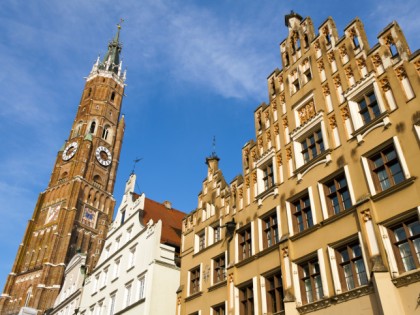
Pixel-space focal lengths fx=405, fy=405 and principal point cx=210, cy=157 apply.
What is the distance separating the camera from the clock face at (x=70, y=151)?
338 ft

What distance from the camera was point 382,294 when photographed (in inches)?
494

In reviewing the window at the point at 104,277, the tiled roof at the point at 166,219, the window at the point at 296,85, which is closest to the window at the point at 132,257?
the tiled roof at the point at 166,219

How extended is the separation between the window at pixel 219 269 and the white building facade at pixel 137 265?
5283 mm

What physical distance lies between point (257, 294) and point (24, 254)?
84191mm

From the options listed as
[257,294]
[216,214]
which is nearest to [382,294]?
[257,294]

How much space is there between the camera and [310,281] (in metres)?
16.0

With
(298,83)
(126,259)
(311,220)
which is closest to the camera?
(311,220)

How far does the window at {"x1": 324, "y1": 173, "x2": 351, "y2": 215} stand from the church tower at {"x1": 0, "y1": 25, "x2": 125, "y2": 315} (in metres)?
66.9

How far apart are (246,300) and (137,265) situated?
11.7 meters

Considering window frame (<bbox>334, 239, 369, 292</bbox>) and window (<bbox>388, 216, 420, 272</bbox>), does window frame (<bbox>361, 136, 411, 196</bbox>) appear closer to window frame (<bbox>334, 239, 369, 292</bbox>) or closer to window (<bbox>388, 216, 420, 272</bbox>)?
window (<bbox>388, 216, 420, 272</bbox>)

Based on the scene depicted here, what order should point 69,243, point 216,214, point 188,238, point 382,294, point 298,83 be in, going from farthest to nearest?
point 69,243, point 188,238, point 216,214, point 298,83, point 382,294

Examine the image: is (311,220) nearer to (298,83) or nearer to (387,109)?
(387,109)

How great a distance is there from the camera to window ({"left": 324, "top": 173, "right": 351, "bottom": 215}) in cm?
1611

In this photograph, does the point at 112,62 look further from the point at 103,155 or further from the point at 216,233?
the point at 216,233
